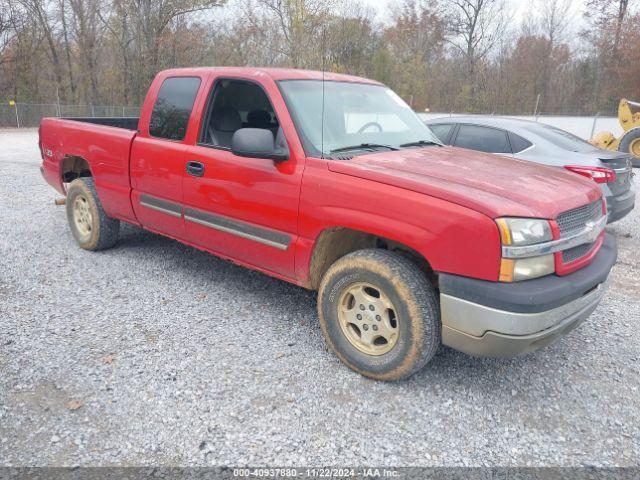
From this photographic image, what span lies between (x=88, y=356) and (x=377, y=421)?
77.5 inches

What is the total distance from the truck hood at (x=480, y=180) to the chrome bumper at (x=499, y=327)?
52cm

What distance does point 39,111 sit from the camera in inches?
1099

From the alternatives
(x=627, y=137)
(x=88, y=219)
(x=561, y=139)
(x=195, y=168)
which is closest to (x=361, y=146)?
(x=195, y=168)

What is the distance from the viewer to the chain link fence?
87.8 feet

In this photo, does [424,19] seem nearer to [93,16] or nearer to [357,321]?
[93,16]

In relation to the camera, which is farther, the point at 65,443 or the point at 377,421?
the point at 377,421

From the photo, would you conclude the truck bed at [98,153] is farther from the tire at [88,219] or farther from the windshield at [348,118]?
the windshield at [348,118]

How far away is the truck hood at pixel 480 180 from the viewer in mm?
2674

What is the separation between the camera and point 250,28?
25250 millimetres

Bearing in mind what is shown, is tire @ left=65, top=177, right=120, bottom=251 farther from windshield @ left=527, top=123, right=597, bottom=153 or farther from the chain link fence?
the chain link fence

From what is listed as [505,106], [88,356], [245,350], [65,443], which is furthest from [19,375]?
[505,106]

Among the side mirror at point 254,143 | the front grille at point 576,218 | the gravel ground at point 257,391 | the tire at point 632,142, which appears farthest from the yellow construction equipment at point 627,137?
the side mirror at point 254,143

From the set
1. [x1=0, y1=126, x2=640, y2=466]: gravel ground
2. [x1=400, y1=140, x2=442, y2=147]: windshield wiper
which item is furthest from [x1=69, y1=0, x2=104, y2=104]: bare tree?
[x1=400, y1=140, x2=442, y2=147]: windshield wiper

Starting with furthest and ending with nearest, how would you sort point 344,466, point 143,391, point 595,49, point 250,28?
1. point 595,49
2. point 250,28
3. point 143,391
4. point 344,466
